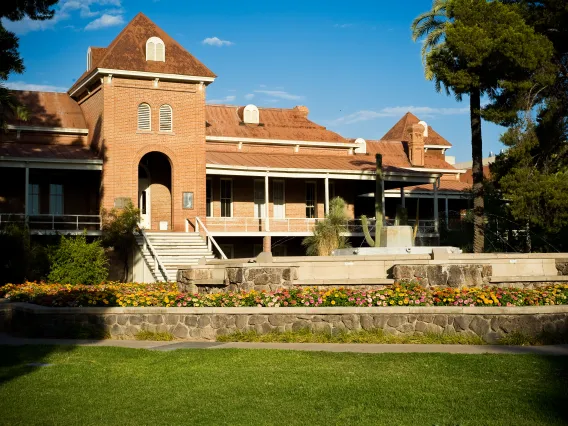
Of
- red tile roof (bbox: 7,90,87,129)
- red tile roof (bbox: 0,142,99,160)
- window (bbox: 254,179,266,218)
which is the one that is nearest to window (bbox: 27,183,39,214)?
red tile roof (bbox: 0,142,99,160)

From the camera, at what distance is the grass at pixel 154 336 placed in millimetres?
14859

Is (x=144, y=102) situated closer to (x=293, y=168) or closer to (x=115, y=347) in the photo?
(x=293, y=168)

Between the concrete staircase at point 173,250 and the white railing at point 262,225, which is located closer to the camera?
the concrete staircase at point 173,250

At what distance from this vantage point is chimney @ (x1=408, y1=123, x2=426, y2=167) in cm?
4959

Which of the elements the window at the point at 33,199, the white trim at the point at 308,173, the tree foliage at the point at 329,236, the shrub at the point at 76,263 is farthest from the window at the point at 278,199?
the shrub at the point at 76,263

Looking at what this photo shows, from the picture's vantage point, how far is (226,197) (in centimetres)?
3728

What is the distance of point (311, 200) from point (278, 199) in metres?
1.85

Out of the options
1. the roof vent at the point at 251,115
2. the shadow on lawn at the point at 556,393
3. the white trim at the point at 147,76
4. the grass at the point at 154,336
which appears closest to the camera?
the shadow on lawn at the point at 556,393

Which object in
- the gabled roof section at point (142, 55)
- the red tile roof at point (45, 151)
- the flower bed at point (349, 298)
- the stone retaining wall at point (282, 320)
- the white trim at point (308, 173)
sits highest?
the gabled roof section at point (142, 55)

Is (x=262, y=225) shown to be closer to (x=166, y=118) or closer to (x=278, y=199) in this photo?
(x=278, y=199)

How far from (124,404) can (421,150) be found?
42.9 meters

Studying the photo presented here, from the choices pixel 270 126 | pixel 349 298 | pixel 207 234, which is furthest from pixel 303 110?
pixel 349 298

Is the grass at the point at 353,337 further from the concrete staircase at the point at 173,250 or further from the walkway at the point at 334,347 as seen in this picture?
the concrete staircase at the point at 173,250

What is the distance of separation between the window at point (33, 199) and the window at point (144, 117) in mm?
5252
